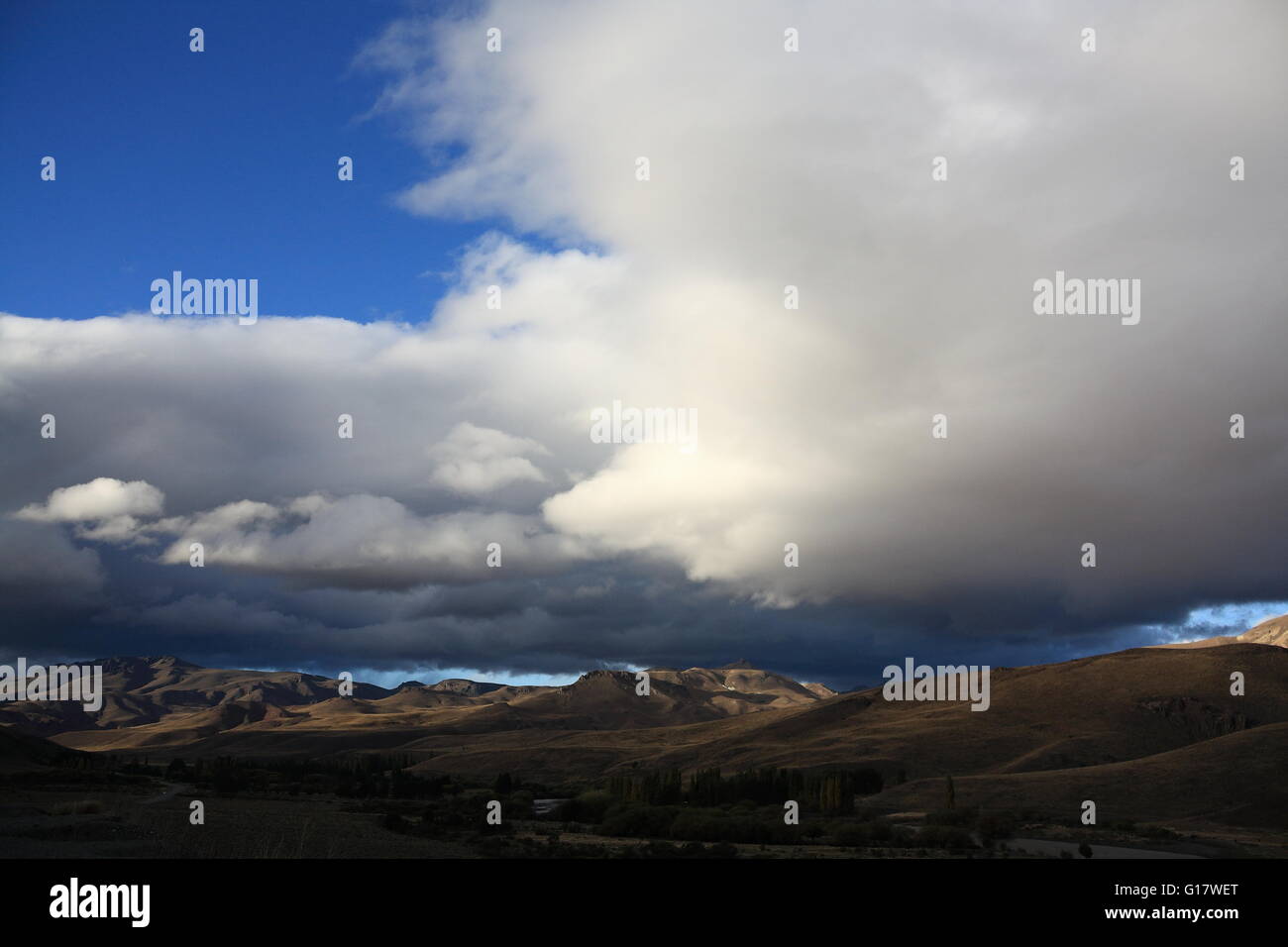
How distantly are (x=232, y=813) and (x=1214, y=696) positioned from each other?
459ft

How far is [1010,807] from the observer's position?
261 feet

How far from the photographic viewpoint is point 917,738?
138 m

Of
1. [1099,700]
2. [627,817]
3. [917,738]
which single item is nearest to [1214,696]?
[1099,700]
